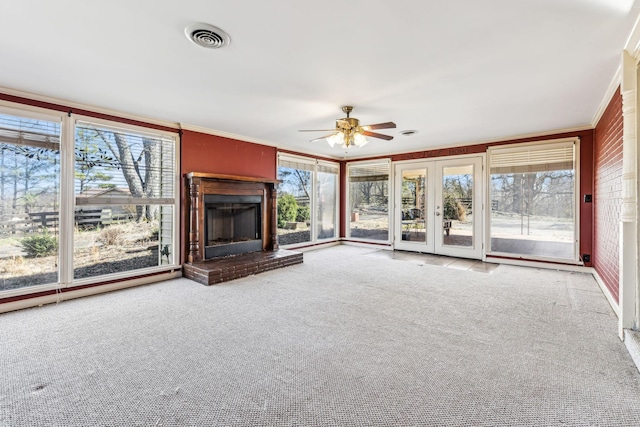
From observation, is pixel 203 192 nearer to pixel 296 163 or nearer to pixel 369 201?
pixel 296 163

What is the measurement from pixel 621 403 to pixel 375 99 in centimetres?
311

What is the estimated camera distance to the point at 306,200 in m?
6.93

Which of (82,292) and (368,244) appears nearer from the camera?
(82,292)

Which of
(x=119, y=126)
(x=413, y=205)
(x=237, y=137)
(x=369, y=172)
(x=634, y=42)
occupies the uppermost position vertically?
(x=237, y=137)

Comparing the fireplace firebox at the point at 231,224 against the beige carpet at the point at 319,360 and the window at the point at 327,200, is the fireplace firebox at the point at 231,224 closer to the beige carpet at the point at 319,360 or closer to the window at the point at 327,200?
the beige carpet at the point at 319,360

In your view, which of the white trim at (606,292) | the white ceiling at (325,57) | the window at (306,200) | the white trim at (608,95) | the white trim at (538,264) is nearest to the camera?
the white ceiling at (325,57)

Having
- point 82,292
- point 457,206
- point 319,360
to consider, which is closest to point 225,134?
point 82,292

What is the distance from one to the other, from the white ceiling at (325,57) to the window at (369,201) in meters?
3.20

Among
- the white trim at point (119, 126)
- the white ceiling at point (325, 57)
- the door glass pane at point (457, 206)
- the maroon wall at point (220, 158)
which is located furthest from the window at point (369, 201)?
the white trim at point (119, 126)

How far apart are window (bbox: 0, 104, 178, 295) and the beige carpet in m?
0.55

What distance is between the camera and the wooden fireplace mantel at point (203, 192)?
453cm

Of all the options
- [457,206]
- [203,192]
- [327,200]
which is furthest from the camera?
[327,200]

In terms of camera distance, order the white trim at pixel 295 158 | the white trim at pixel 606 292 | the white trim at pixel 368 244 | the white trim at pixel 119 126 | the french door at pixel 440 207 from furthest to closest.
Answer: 1. the white trim at pixel 368 244
2. the white trim at pixel 295 158
3. the french door at pixel 440 207
4. the white trim at pixel 119 126
5. the white trim at pixel 606 292

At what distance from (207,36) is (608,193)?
454cm
